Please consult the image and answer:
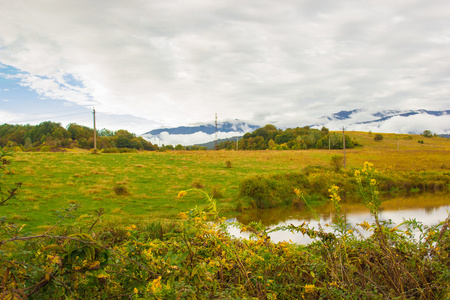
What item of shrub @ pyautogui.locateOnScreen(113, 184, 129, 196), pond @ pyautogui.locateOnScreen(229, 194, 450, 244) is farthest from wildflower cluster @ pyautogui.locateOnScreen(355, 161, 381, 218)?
shrub @ pyautogui.locateOnScreen(113, 184, 129, 196)

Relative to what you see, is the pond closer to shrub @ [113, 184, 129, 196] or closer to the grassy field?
the grassy field

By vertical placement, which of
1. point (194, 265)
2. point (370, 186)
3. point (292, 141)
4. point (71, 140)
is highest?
point (71, 140)

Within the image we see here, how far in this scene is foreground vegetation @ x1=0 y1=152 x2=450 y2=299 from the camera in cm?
130

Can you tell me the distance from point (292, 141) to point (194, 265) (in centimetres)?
8890

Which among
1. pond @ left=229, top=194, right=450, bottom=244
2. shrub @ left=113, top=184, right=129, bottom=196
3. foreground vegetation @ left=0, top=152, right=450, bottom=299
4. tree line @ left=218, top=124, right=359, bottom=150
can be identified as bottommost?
pond @ left=229, top=194, right=450, bottom=244

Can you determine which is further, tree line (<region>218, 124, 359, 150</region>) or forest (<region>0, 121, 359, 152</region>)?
tree line (<region>218, 124, 359, 150</region>)

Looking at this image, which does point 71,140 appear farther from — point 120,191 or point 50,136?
point 120,191

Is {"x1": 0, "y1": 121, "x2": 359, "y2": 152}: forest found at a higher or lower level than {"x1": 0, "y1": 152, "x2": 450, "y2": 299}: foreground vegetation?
higher

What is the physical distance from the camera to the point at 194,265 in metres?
1.61

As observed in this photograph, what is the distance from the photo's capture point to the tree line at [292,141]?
263ft

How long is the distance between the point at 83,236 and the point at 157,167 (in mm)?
30013

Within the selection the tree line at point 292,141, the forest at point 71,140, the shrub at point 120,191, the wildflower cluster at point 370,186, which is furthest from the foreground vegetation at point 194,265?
the tree line at point 292,141

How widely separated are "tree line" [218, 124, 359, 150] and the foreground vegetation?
67.9 metres

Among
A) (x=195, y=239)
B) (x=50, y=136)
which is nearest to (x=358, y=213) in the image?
(x=195, y=239)
